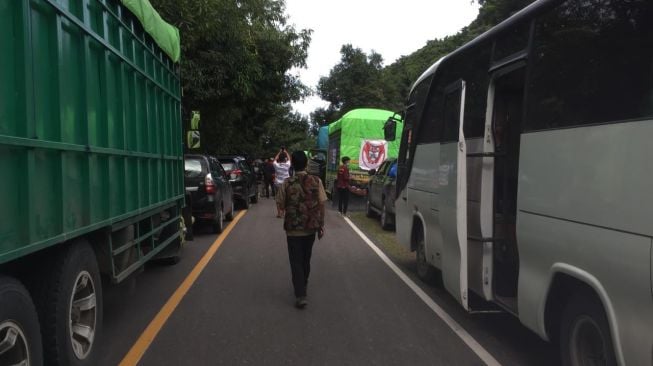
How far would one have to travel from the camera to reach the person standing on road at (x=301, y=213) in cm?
660

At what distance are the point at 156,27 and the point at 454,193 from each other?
384cm

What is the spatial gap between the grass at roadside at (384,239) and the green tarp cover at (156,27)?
4.72 meters

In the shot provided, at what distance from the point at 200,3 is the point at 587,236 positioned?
400 inches

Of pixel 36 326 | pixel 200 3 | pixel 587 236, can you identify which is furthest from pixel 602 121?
pixel 200 3

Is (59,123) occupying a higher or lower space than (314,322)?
higher

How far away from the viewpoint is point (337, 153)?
792 inches

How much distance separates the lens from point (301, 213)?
6.60 m

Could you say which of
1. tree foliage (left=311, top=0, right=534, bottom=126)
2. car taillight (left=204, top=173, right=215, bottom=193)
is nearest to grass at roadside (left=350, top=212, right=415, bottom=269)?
car taillight (left=204, top=173, right=215, bottom=193)

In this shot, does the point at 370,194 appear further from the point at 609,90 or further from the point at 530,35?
the point at 609,90

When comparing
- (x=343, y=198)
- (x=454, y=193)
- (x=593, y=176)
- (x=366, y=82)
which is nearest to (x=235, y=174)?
(x=343, y=198)

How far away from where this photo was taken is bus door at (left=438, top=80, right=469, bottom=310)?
16.7ft

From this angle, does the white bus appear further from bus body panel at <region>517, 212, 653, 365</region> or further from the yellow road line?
the yellow road line

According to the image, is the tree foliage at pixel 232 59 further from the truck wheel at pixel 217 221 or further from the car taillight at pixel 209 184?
the truck wheel at pixel 217 221

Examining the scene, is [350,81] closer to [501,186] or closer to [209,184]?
[209,184]
